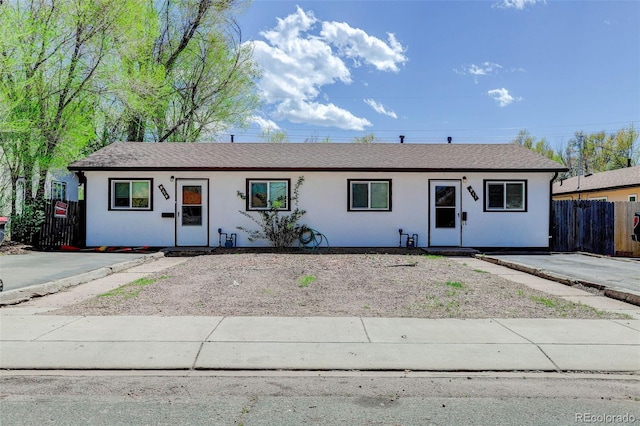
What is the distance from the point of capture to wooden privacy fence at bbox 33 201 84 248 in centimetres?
1586

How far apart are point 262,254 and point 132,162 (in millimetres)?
6404

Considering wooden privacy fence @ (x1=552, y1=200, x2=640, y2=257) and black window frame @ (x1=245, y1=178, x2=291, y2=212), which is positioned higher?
black window frame @ (x1=245, y1=178, x2=291, y2=212)

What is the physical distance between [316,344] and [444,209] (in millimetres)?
12271

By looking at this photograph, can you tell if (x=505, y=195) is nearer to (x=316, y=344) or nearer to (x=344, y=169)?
(x=344, y=169)

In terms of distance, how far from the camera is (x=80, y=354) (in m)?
4.92

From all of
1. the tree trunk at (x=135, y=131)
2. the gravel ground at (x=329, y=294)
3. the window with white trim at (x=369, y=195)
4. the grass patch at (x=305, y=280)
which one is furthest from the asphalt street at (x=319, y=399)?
the tree trunk at (x=135, y=131)

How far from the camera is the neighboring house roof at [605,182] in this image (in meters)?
22.7

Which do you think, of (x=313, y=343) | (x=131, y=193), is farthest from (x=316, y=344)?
(x=131, y=193)

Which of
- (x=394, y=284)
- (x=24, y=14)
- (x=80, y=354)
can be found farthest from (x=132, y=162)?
(x=80, y=354)

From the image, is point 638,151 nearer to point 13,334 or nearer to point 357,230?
point 357,230

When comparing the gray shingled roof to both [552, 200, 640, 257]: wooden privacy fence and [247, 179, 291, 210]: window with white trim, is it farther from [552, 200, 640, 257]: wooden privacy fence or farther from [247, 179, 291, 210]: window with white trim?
[552, 200, 640, 257]: wooden privacy fence

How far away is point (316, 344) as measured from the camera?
5301 millimetres

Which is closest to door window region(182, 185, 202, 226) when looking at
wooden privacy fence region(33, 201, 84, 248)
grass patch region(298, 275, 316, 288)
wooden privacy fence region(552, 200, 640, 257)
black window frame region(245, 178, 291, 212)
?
black window frame region(245, 178, 291, 212)

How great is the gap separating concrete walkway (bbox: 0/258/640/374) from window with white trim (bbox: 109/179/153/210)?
9729 millimetres
